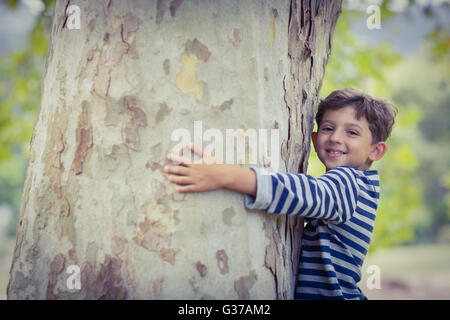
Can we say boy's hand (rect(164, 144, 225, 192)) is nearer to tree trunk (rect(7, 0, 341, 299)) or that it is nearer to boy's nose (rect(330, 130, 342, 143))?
tree trunk (rect(7, 0, 341, 299))

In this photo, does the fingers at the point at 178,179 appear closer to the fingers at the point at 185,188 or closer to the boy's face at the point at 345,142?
the fingers at the point at 185,188

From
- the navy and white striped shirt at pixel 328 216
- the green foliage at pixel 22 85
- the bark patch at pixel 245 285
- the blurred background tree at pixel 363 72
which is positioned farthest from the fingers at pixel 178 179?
the green foliage at pixel 22 85

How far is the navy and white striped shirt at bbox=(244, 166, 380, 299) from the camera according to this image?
1.73 metres

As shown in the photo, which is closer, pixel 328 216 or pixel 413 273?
pixel 328 216

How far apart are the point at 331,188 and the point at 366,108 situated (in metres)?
0.71

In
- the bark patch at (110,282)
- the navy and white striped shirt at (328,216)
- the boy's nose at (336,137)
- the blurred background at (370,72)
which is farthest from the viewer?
the blurred background at (370,72)

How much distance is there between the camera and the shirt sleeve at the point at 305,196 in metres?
1.68

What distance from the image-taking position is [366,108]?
2416 millimetres

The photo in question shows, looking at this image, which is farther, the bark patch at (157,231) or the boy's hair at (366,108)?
the boy's hair at (366,108)

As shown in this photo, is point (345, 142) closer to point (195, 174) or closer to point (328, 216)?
point (328, 216)

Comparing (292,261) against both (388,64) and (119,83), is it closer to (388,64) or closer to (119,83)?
(119,83)

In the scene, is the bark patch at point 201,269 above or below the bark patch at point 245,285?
above

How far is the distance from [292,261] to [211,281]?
1.73ft

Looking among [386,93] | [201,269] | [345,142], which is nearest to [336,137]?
[345,142]
